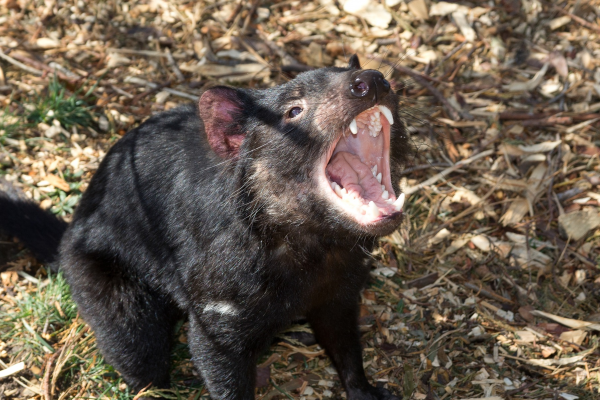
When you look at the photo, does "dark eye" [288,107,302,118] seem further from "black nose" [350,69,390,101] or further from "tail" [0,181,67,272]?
"tail" [0,181,67,272]

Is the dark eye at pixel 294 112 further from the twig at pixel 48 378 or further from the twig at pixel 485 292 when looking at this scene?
the twig at pixel 48 378

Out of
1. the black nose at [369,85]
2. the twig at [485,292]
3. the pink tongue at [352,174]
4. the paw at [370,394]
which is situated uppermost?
the black nose at [369,85]

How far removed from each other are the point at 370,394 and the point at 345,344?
1.02 feet

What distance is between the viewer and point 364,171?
2.85 m

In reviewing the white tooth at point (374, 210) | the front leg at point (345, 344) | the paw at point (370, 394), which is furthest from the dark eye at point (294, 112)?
the paw at point (370, 394)

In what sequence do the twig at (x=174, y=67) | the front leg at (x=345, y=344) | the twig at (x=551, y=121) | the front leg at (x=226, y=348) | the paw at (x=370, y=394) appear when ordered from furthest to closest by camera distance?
the twig at (x=174, y=67) < the twig at (x=551, y=121) < the paw at (x=370, y=394) < the front leg at (x=345, y=344) < the front leg at (x=226, y=348)

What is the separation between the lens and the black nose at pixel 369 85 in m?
2.51

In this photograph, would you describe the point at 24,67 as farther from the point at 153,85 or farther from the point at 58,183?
the point at 58,183

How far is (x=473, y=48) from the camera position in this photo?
5.02m

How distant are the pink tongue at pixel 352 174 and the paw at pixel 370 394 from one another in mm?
1155

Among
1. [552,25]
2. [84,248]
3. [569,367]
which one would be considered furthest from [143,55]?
[569,367]

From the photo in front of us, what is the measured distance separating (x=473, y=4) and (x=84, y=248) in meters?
3.66

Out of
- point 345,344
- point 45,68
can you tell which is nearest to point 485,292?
point 345,344

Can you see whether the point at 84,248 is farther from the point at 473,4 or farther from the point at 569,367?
the point at 473,4
